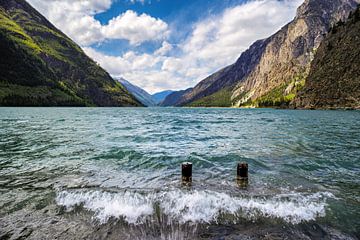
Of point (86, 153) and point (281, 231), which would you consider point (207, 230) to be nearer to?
point (281, 231)

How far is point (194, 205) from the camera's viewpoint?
Result: 9453mm

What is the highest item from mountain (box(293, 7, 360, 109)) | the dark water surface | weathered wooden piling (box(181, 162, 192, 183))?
mountain (box(293, 7, 360, 109))

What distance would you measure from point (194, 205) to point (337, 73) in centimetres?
15758

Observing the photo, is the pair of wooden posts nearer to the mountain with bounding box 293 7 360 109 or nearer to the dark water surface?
the dark water surface

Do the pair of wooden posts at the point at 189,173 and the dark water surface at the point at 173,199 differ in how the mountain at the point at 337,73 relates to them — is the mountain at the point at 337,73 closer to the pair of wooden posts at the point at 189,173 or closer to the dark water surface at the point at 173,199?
the dark water surface at the point at 173,199

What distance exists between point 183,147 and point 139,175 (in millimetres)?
10133

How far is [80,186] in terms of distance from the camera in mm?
11711

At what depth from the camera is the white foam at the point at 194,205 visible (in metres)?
8.80

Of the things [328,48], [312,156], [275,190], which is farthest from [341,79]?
[275,190]

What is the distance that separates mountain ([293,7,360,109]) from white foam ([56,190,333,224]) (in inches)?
5435

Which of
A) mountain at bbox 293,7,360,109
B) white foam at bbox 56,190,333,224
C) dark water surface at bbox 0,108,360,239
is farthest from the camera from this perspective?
mountain at bbox 293,7,360,109

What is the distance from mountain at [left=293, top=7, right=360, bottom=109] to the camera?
124 meters

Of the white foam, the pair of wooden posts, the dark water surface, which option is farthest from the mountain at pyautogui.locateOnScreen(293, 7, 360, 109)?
the white foam

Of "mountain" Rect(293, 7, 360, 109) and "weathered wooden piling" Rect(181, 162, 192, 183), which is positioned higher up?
"mountain" Rect(293, 7, 360, 109)
